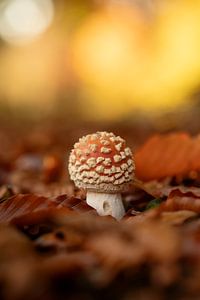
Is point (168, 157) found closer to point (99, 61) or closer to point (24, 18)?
point (99, 61)

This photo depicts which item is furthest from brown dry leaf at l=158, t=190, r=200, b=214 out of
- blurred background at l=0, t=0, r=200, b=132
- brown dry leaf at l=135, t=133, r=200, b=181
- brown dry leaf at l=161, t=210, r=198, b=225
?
blurred background at l=0, t=0, r=200, b=132

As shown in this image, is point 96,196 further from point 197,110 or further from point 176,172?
point 197,110

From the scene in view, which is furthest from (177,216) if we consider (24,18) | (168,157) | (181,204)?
(24,18)

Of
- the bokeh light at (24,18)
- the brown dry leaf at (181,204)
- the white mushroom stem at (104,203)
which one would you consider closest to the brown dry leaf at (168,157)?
the white mushroom stem at (104,203)

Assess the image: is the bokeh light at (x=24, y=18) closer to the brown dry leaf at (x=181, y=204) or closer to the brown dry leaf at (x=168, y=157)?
the brown dry leaf at (x=168, y=157)

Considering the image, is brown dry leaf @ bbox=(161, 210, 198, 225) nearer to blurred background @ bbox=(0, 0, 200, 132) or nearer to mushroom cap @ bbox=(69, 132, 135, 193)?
mushroom cap @ bbox=(69, 132, 135, 193)

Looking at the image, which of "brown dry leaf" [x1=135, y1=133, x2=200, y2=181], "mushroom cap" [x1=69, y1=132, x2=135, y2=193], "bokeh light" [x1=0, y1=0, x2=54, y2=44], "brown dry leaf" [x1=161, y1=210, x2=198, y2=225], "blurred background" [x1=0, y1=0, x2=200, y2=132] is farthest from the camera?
"bokeh light" [x1=0, y1=0, x2=54, y2=44]

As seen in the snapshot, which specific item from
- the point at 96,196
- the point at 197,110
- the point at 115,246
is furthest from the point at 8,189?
the point at 197,110
